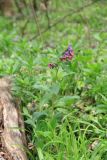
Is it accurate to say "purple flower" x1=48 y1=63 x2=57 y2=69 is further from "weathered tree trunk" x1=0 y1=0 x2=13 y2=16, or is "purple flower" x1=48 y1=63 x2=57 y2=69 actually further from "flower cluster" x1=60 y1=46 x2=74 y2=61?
"weathered tree trunk" x1=0 y1=0 x2=13 y2=16

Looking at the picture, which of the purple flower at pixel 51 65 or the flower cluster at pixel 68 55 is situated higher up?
the flower cluster at pixel 68 55

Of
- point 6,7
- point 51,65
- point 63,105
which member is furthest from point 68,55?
point 6,7

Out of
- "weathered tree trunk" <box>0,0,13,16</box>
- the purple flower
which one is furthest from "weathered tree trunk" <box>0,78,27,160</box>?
"weathered tree trunk" <box>0,0,13,16</box>

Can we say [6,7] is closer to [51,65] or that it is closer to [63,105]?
[51,65]

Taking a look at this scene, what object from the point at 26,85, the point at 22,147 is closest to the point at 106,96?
the point at 26,85

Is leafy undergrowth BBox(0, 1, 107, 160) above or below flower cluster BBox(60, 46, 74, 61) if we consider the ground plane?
below

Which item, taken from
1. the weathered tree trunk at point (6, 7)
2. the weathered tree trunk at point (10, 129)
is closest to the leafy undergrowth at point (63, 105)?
the weathered tree trunk at point (10, 129)

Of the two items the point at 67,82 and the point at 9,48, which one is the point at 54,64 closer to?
the point at 67,82

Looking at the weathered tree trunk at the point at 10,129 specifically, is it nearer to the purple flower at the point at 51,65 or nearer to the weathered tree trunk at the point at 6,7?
the purple flower at the point at 51,65
